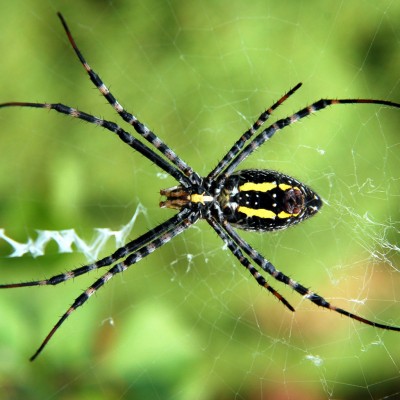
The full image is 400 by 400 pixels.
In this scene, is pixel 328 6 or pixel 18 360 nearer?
pixel 18 360

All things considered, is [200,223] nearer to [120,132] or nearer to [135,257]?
[135,257]

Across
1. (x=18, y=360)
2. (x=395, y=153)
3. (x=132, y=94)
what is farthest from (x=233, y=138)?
(x=18, y=360)

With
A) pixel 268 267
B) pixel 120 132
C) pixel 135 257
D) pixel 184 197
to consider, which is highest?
pixel 120 132

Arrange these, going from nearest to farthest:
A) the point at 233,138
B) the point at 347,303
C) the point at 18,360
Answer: the point at 18,360 < the point at 347,303 < the point at 233,138

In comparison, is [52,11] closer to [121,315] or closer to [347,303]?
[121,315]

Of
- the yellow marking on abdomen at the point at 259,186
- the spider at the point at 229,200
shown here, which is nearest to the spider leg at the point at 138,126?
the spider at the point at 229,200

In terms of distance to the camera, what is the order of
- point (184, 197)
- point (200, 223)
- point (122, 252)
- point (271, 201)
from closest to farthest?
1. point (271, 201)
2. point (122, 252)
3. point (184, 197)
4. point (200, 223)

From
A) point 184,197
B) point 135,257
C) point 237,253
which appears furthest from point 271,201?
point 135,257
